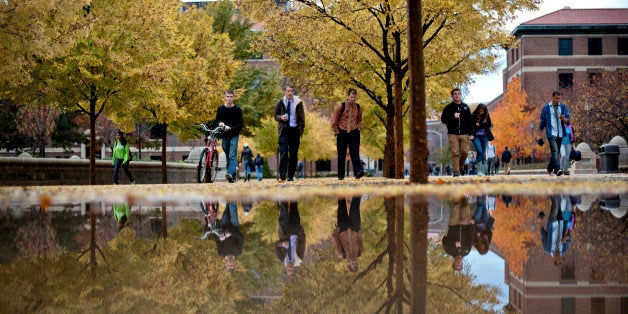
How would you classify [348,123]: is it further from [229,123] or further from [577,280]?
[577,280]

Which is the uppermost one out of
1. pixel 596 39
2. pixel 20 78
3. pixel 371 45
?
pixel 596 39

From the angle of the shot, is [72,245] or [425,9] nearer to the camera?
[72,245]

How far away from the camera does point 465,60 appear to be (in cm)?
2259

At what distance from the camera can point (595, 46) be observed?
66438mm

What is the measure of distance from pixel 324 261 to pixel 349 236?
3.55 feet

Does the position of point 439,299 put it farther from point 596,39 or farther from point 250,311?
point 596,39

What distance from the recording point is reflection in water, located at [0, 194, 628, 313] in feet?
8.39

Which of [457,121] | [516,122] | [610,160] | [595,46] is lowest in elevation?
[610,160]

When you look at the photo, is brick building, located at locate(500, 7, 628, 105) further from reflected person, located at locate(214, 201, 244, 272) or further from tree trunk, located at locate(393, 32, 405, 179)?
reflected person, located at locate(214, 201, 244, 272)

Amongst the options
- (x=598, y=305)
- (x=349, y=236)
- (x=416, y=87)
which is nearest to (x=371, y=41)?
(x=416, y=87)

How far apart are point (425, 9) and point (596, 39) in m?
55.9

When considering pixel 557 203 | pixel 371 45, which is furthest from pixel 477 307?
pixel 371 45

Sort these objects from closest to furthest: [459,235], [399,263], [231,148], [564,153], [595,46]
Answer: [399,263] → [459,235] → [231,148] → [564,153] → [595,46]

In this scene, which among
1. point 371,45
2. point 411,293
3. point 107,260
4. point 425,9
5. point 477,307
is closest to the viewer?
point 477,307
